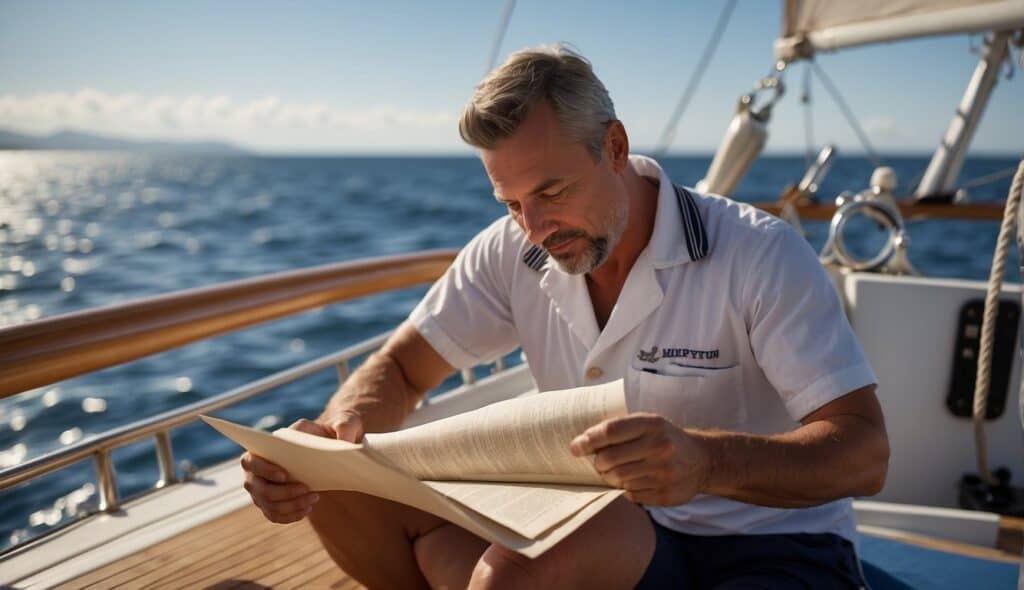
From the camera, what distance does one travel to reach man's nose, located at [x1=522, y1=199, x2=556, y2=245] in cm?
131

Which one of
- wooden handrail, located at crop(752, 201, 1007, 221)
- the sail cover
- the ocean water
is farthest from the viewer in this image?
the ocean water

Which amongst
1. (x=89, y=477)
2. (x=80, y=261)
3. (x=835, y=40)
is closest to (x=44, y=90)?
(x=80, y=261)

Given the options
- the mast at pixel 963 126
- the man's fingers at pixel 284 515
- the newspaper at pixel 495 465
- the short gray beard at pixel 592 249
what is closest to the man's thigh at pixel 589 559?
the newspaper at pixel 495 465

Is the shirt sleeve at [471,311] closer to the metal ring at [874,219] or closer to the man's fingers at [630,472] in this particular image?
the man's fingers at [630,472]

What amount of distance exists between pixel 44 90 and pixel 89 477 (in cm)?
3879

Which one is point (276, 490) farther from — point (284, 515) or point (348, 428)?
point (348, 428)

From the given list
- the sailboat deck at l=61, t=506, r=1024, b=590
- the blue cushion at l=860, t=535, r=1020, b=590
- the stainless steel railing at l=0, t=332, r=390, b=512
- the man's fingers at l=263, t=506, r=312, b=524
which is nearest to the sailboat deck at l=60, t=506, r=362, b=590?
the sailboat deck at l=61, t=506, r=1024, b=590

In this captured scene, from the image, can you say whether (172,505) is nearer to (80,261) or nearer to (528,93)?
(528,93)

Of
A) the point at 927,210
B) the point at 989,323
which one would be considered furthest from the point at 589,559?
the point at 927,210

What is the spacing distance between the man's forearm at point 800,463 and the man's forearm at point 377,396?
2.14ft

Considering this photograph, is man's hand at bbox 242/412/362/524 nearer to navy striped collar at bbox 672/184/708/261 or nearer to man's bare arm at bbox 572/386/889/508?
man's bare arm at bbox 572/386/889/508

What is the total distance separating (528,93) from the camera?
1256mm

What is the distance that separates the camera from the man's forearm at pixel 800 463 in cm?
100

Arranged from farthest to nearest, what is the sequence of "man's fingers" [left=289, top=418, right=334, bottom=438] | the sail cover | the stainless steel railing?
the sail cover → the stainless steel railing → "man's fingers" [left=289, top=418, right=334, bottom=438]
